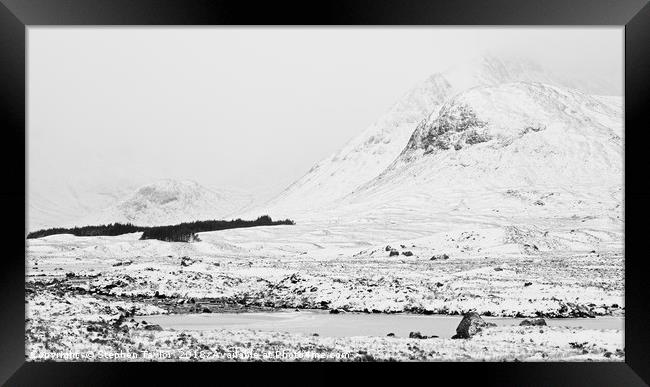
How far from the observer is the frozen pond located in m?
11.9

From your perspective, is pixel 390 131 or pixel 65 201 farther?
pixel 390 131

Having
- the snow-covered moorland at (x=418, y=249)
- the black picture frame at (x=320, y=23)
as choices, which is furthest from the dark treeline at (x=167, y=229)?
the black picture frame at (x=320, y=23)

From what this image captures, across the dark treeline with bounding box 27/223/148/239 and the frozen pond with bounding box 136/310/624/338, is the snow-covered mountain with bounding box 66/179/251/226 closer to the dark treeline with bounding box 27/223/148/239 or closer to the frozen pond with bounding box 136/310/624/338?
the dark treeline with bounding box 27/223/148/239

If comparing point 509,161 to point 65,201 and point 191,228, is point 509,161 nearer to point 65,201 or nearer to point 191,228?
point 191,228

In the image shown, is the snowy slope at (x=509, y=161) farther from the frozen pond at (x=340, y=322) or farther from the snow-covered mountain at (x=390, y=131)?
the frozen pond at (x=340, y=322)

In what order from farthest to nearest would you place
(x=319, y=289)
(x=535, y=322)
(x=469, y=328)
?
1. (x=319, y=289)
2. (x=535, y=322)
3. (x=469, y=328)

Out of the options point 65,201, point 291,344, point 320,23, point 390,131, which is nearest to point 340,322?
point 291,344

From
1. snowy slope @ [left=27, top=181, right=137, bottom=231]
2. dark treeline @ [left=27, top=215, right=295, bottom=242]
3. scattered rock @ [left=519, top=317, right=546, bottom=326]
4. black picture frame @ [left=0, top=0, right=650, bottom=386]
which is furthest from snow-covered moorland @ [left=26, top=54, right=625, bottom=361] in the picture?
black picture frame @ [left=0, top=0, right=650, bottom=386]

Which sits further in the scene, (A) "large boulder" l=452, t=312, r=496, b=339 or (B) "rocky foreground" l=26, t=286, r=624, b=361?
(A) "large boulder" l=452, t=312, r=496, b=339

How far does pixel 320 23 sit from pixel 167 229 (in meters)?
15.5

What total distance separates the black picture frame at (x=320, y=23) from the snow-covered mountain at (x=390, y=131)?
49.4ft

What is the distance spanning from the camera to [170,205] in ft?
72.7

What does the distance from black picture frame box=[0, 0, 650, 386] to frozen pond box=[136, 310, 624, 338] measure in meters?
3.64

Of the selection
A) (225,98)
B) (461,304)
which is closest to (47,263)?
(225,98)
